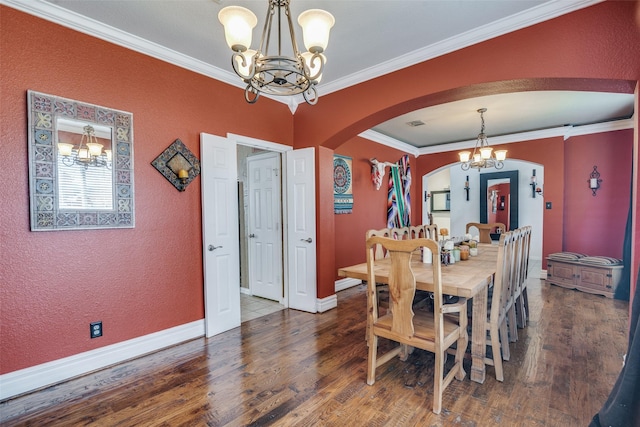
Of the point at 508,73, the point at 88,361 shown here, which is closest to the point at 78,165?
the point at 88,361

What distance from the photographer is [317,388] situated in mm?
2127

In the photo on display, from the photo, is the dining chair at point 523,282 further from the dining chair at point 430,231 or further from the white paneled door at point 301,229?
the white paneled door at point 301,229

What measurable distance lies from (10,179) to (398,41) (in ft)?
10.6

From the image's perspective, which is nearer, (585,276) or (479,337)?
(479,337)

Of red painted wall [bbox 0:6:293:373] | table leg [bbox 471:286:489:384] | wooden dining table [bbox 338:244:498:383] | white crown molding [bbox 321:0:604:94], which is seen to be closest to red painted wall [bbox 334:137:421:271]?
white crown molding [bbox 321:0:604:94]

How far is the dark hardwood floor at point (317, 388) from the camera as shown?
1.82 m

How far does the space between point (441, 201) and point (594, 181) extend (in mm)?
4347

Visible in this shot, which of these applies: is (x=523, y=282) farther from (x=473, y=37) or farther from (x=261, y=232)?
(x=261, y=232)

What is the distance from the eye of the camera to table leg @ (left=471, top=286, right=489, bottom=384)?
2180 mm

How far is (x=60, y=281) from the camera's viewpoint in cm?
222

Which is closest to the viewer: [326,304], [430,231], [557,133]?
[326,304]

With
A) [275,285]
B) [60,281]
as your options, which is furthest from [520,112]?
[60,281]

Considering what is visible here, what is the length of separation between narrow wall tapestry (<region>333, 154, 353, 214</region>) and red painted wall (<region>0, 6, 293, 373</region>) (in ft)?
6.13

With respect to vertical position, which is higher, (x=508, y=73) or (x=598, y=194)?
(x=508, y=73)
